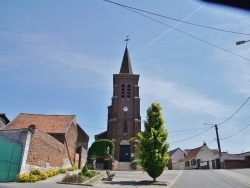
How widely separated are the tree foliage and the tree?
1954 centimetres

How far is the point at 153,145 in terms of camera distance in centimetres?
2056

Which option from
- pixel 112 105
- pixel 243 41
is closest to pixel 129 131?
pixel 112 105

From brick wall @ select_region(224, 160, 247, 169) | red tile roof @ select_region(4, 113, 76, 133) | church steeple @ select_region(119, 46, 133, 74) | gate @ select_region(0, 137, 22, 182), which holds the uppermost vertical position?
church steeple @ select_region(119, 46, 133, 74)

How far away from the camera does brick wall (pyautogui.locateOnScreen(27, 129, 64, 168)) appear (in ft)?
65.5

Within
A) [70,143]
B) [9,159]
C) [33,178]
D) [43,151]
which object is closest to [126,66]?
[70,143]

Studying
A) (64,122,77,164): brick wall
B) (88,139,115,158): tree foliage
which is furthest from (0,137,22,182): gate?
(88,139,115,158): tree foliage

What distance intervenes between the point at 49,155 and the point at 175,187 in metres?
12.1

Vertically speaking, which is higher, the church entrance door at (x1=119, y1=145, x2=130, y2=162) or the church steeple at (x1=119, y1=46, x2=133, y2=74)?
the church steeple at (x1=119, y1=46, x2=133, y2=74)

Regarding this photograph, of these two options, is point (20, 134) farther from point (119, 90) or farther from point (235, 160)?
point (235, 160)

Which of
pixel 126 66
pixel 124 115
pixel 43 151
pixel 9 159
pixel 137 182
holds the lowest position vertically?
pixel 137 182

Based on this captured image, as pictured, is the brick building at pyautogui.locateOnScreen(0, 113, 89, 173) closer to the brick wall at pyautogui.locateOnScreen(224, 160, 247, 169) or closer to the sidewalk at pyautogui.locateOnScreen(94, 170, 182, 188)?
the sidewalk at pyautogui.locateOnScreen(94, 170, 182, 188)

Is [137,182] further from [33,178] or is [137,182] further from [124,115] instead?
[124,115]

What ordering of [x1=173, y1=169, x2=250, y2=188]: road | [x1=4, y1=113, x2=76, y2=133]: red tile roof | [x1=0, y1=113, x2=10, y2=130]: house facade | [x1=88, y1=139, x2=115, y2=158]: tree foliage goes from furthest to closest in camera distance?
[x1=88, y1=139, x2=115, y2=158]: tree foliage → [x1=0, y1=113, x2=10, y2=130]: house facade → [x1=4, y1=113, x2=76, y2=133]: red tile roof → [x1=173, y1=169, x2=250, y2=188]: road

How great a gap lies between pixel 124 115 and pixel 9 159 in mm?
28493
